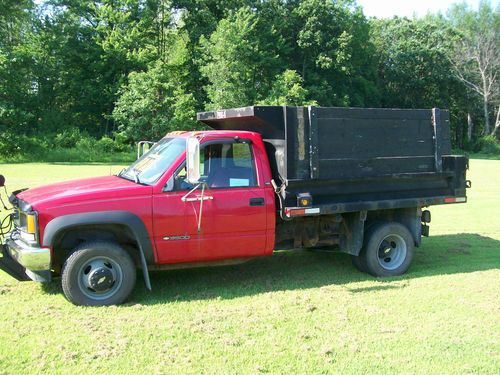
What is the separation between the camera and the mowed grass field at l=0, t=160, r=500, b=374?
14.7ft

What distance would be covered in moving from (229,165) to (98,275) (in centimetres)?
199

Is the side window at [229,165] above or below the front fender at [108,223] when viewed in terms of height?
above

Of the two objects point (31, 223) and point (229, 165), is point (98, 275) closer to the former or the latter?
point (31, 223)

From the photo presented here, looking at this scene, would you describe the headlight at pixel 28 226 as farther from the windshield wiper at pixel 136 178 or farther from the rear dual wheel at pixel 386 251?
the rear dual wheel at pixel 386 251

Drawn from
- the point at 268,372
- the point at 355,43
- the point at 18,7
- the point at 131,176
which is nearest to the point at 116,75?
the point at 18,7

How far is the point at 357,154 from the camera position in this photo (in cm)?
692

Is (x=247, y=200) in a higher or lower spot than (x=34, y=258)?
higher

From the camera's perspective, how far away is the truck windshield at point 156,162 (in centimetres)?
629

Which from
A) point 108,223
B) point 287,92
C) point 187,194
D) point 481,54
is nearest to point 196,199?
point 187,194

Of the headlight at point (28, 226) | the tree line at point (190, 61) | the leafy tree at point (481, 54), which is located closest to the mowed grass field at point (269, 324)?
the headlight at point (28, 226)

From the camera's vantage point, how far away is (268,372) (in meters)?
4.34

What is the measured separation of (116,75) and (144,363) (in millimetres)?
47636

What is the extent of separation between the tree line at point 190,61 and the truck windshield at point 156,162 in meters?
32.1

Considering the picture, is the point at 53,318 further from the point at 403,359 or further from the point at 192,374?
the point at 403,359
